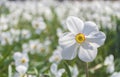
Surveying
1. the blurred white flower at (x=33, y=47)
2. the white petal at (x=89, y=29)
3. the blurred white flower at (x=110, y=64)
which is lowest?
the blurred white flower at (x=110, y=64)

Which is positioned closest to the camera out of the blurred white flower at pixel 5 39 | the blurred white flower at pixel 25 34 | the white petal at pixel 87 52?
the white petal at pixel 87 52

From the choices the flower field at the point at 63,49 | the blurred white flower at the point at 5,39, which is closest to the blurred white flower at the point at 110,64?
the flower field at the point at 63,49

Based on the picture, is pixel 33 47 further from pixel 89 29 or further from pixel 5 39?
pixel 89 29

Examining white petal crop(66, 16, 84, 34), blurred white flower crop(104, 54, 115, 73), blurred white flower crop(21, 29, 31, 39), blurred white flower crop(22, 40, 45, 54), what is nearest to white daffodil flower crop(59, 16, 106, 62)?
white petal crop(66, 16, 84, 34)

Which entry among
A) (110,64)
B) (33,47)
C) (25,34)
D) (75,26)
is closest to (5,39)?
(33,47)

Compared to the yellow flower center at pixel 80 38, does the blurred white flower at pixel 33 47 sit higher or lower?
lower

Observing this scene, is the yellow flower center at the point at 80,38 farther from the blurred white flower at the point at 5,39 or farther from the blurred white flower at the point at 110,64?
the blurred white flower at the point at 5,39

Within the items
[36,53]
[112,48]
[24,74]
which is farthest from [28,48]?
[24,74]
